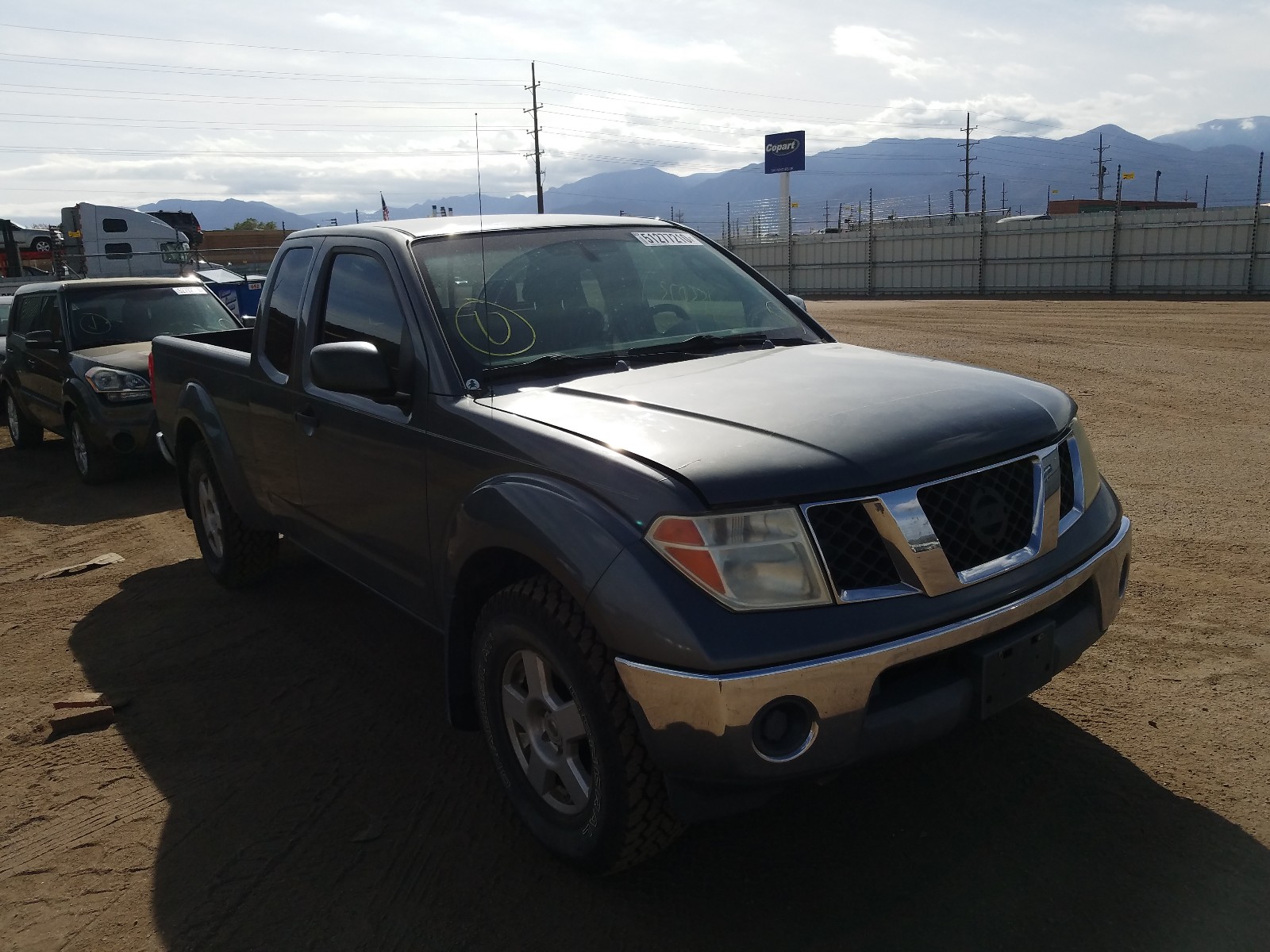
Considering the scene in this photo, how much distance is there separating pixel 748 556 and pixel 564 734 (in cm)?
77

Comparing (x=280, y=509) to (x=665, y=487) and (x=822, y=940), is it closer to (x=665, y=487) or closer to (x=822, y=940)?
(x=665, y=487)

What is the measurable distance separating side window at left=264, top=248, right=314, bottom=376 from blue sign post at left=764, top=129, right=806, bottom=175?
64.0m

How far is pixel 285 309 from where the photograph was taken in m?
4.58

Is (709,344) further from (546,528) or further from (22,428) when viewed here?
(22,428)

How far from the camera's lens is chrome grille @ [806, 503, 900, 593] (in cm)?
248

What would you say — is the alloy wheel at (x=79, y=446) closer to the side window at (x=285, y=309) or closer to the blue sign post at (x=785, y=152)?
the side window at (x=285, y=309)

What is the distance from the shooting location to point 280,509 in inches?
184

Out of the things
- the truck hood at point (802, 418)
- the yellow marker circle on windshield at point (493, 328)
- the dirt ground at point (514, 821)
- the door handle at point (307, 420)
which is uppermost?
the yellow marker circle on windshield at point (493, 328)

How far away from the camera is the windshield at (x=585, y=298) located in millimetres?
3535

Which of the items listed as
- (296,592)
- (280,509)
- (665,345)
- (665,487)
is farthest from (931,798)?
(296,592)

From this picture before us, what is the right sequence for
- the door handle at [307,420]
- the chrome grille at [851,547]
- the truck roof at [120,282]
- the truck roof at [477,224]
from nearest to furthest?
the chrome grille at [851,547], the truck roof at [477,224], the door handle at [307,420], the truck roof at [120,282]

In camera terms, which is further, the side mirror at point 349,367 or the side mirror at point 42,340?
the side mirror at point 42,340

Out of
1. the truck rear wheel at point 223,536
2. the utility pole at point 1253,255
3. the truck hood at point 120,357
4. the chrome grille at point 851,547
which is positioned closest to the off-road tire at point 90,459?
the truck hood at point 120,357

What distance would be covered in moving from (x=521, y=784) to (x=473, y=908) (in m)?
0.37
